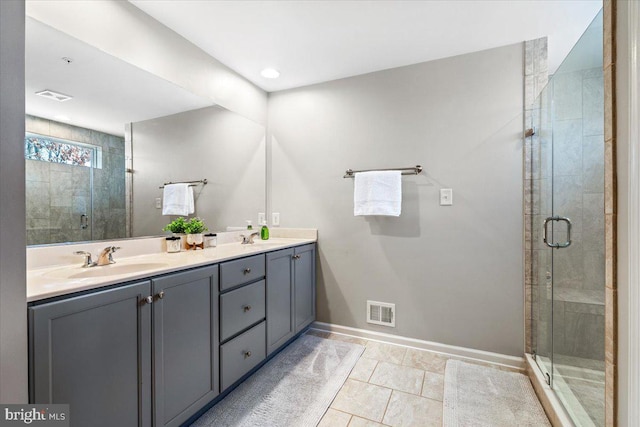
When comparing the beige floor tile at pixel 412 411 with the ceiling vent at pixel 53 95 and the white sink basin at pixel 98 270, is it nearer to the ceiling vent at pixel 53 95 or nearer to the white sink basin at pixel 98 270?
the white sink basin at pixel 98 270

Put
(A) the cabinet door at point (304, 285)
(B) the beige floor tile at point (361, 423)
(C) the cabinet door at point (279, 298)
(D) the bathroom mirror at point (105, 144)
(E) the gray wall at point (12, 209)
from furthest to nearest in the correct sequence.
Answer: (A) the cabinet door at point (304, 285)
(C) the cabinet door at point (279, 298)
(B) the beige floor tile at point (361, 423)
(D) the bathroom mirror at point (105, 144)
(E) the gray wall at point (12, 209)

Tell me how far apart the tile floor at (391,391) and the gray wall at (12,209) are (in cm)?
127

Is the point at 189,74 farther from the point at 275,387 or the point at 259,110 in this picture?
the point at 275,387

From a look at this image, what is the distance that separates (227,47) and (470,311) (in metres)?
2.61

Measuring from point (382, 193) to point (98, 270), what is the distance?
182cm

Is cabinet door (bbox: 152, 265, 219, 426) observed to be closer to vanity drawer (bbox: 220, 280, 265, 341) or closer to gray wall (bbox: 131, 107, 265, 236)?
vanity drawer (bbox: 220, 280, 265, 341)

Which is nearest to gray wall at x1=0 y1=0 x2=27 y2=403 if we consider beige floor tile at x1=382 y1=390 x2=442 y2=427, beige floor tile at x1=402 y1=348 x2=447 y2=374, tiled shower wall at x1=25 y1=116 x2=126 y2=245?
tiled shower wall at x1=25 y1=116 x2=126 y2=245

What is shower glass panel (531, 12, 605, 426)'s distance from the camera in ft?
4.37

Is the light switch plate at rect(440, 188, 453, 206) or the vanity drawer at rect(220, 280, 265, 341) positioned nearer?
the vanity drawer at rect(220, 280, 265, 341)

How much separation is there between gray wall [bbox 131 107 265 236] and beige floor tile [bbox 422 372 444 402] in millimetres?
1846

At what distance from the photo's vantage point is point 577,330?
1560 millimetres

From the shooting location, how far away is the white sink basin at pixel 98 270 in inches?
50.7

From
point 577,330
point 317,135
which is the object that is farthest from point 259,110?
point 577,330

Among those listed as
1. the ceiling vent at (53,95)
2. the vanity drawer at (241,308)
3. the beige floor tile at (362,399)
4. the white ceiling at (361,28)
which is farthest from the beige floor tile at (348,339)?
the ceiling vent at (53,95)
